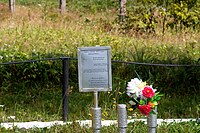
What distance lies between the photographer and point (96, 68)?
444 centimetres

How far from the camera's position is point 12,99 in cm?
732

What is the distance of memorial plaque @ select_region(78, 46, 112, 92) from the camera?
14.6 ft

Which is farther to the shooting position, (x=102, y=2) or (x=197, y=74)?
(x=102, y=2)

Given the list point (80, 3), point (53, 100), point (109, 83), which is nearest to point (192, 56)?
point (53, 100)

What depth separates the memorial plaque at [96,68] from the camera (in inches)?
175

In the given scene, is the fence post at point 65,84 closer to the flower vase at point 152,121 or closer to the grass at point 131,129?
the grass at point 131,129

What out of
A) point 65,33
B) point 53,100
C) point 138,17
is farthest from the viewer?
point 138,17

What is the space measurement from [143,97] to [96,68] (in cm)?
52

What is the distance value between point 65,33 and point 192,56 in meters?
3.42

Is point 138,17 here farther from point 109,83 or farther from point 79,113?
point 109,83

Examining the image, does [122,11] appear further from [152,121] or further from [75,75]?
[152,121]

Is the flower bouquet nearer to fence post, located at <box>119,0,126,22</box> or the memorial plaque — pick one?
the memorial plaque

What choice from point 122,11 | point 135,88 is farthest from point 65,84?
point 122,11

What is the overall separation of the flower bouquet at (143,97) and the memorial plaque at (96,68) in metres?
0.27
